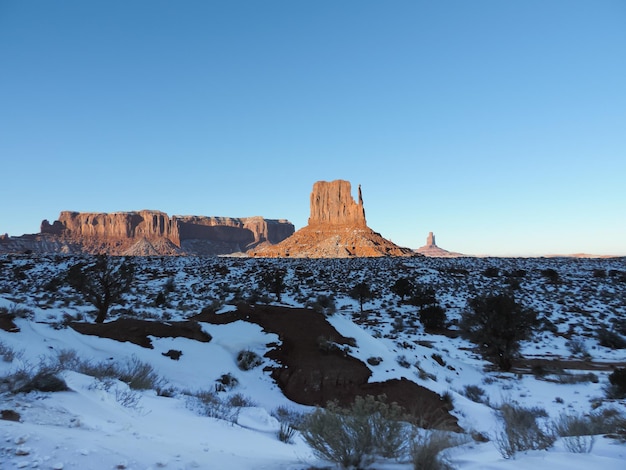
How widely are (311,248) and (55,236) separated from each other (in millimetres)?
126362

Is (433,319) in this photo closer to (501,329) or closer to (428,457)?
(501,329)

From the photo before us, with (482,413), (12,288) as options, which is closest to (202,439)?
(482,413)

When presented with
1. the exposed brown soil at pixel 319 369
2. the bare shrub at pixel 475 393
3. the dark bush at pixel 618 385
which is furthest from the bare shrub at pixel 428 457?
the dark bush at pixel 618 385

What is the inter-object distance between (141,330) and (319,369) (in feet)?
21.2

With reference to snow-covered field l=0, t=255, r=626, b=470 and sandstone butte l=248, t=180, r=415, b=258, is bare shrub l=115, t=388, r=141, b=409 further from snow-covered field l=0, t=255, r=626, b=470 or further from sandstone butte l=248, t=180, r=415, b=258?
sandstone butte l=248, t=180, r=415, b=258

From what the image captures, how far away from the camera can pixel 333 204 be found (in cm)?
13788

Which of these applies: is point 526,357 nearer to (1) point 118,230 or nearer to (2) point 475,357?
(2) point 475,357

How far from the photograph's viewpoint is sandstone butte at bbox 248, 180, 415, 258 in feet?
297

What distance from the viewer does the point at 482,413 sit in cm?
952

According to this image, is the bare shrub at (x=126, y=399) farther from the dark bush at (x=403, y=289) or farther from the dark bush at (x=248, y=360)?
the dark bush at (x=403, y=289)

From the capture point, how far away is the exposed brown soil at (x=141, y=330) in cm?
1184

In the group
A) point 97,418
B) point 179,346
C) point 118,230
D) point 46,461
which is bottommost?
point 179,346

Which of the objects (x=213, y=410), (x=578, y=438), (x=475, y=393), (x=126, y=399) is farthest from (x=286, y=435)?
(x=475, y=393)

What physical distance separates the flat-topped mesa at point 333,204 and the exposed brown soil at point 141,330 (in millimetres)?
114378
